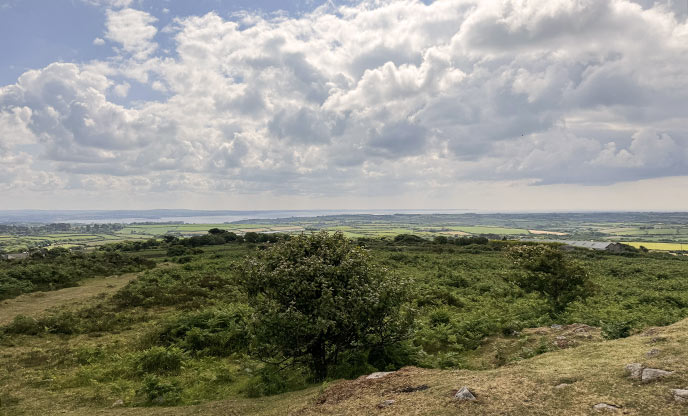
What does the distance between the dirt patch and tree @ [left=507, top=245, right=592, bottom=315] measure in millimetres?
36903

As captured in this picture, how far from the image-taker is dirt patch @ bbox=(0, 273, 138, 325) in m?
28.9

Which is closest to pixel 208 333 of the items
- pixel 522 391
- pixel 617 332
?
pixel 522 391

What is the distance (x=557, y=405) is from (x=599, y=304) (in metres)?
27.7

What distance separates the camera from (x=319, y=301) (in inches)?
513

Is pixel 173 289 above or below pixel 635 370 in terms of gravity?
below

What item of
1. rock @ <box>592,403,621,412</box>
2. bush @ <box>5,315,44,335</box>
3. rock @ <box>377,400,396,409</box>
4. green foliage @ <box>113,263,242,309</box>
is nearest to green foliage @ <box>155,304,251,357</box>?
bush @ <box>5,315,44,335</box>

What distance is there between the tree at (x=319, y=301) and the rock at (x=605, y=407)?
22.6 ft

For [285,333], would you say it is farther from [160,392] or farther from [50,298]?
[50,298]

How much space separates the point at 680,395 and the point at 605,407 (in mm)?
1547

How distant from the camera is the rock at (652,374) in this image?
8.34m

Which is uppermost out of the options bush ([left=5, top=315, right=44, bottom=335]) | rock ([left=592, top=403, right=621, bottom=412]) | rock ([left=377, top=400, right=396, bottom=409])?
rock ([left=592, top=403, right=621, bottom=412])

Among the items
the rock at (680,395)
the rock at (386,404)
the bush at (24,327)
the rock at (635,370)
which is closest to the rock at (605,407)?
the rock at (680,395)

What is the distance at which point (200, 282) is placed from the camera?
40.8 meters

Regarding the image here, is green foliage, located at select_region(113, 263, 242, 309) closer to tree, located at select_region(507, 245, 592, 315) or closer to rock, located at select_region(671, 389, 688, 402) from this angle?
tree, located at select_region(507, 245, 592, 315)
